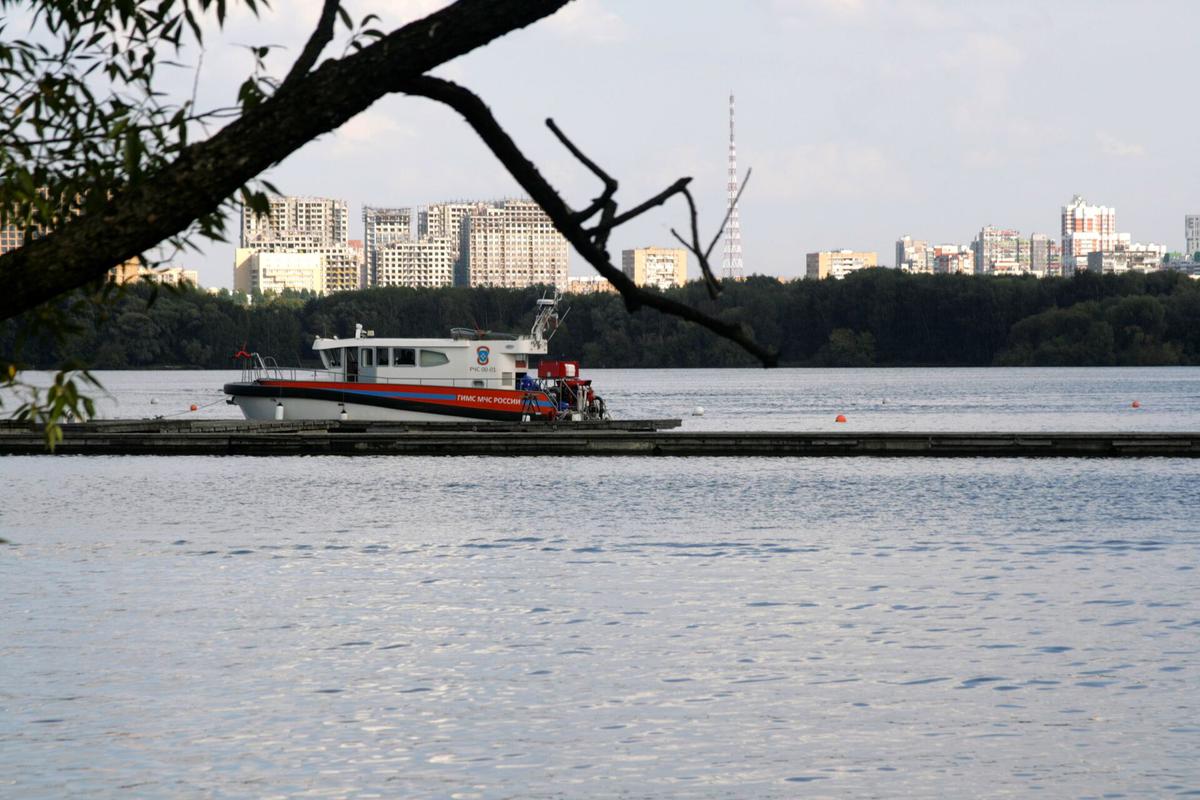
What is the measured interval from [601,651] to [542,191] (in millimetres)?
14665

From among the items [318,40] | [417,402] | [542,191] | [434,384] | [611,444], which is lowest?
[611,444]

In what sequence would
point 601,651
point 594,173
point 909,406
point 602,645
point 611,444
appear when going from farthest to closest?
point 909,406 < point 611,444 < point 602,645 < point 601,651 < point 594,173

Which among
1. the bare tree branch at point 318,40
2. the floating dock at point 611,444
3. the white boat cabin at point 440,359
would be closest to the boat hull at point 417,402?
the white boat cabin at point 440,359

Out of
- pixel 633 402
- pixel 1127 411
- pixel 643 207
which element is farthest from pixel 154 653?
pixel 633 402

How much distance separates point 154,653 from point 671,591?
332 inches

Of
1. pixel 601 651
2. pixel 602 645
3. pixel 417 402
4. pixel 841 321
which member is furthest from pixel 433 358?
pixel 841 321

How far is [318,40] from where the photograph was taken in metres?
6.06

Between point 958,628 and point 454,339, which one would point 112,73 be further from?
point 454,339

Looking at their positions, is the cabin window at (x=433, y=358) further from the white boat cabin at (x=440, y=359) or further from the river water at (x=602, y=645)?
the river water at (x=602, y=645)

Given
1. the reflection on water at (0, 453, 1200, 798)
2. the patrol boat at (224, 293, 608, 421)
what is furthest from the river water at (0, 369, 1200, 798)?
the patrol boat at (224, 293, 608, 421)

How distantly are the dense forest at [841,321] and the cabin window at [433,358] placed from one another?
109 metres

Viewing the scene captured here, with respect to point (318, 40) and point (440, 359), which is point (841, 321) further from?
point (318, 40)

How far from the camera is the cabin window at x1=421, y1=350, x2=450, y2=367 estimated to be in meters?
54.3

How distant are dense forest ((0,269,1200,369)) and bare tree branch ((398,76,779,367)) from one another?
516ft
